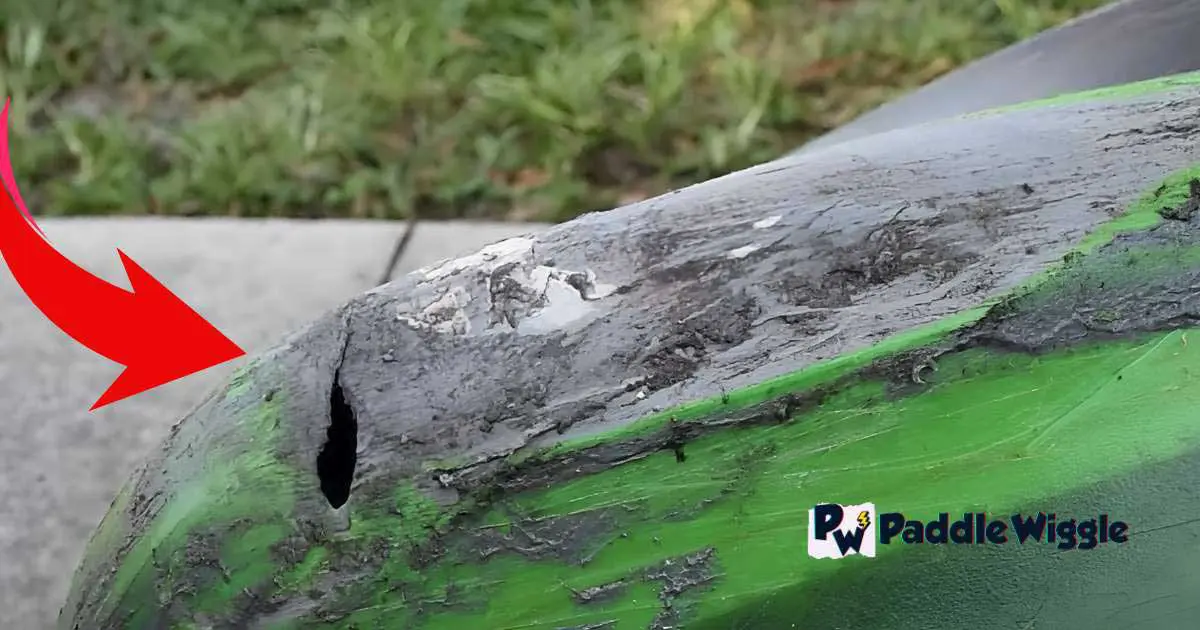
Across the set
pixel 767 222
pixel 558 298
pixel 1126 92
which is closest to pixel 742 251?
pixel 767 222

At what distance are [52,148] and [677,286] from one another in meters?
2.62

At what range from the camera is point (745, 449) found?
2.64 ft

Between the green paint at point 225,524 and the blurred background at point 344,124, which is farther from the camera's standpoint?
the blurred background at point 344,124

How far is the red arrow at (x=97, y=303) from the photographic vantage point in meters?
0.85

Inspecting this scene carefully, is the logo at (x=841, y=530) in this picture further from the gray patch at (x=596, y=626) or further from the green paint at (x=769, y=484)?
the gray patch at (x=596, y=626)

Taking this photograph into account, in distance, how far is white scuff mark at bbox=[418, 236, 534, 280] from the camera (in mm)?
924

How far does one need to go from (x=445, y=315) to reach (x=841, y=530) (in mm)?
366

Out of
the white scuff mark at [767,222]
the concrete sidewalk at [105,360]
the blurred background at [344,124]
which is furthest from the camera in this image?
the blurred background at [344,124]

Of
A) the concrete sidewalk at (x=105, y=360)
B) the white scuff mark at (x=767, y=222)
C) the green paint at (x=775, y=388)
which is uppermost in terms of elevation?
the white scuff mark at (x=767, y=222)

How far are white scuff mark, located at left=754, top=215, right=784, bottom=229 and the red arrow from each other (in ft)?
1.64

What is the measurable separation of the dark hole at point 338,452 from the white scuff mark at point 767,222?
378 mm

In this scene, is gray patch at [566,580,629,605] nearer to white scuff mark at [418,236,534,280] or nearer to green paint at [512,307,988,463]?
green paint at [512,307,988,463]

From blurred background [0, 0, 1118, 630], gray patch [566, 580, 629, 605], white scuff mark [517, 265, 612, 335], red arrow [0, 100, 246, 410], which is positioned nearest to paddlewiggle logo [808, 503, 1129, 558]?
gray patch [566, 580, 629, 605]

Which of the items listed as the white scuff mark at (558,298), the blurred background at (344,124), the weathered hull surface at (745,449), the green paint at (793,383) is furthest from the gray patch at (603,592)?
the blurred background at (344,124)
